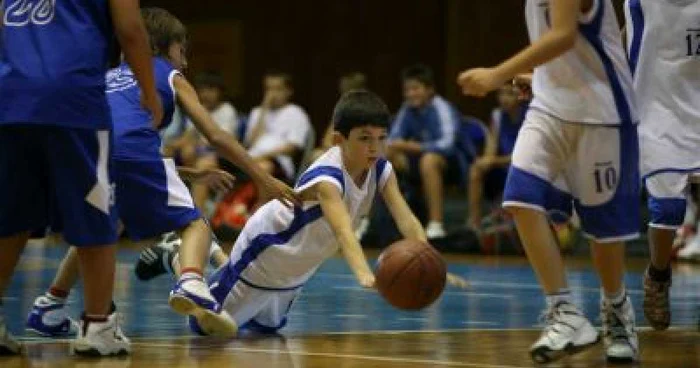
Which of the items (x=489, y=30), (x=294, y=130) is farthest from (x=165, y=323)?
(x=489, y=30)

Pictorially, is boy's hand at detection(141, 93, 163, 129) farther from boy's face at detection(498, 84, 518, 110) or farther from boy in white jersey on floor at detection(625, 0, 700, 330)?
boy's face at detection(498, 84, 518, 110)

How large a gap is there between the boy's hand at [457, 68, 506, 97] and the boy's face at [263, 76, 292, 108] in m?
9.43

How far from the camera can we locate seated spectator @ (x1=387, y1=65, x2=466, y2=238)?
42.5ft

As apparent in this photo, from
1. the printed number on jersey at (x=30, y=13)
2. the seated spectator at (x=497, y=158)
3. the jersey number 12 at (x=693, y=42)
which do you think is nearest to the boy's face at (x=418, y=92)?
the seated spectator at (x=497, y=158)

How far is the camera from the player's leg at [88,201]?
514cm

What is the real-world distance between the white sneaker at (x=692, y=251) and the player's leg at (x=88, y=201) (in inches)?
293

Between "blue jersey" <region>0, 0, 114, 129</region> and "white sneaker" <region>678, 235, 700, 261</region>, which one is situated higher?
"blue jersey" <region>0, 0, 114, 129</region>

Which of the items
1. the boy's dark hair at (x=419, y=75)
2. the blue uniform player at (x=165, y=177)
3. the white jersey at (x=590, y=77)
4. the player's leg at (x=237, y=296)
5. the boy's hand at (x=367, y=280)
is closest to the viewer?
the white jersey at (x=590, y=77)

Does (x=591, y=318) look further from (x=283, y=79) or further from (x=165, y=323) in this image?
(x=283, y=79)

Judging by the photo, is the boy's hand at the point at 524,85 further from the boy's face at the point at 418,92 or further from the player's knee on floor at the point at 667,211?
the boy's face at the point at 418,92

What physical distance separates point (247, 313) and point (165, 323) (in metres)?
0.51

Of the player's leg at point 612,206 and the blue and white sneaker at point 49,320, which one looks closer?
the player's leg at point 612,206

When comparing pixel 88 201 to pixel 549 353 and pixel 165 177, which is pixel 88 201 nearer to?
pixel 165 177

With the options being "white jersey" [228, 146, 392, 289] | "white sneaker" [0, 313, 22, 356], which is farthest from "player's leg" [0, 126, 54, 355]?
"white jersey" [228, 146, 392, 289]
